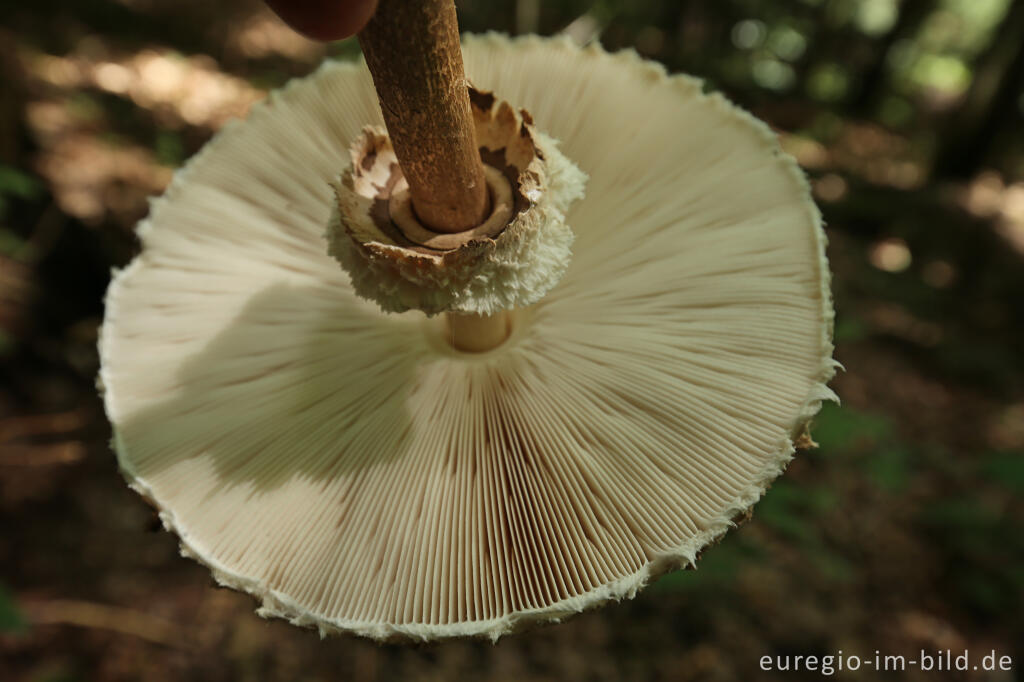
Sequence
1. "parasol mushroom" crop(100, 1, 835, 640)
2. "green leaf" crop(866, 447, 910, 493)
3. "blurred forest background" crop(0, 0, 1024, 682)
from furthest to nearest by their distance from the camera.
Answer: "green leaf" crop(866, 447, 910, 493)
"blurred forest background" crop(0, 0, 1024, 682)
"parasol mushroom" crop(100, 1, 835, 640)

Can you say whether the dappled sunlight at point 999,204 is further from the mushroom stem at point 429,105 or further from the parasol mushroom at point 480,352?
the mushroom stem at point 429,105

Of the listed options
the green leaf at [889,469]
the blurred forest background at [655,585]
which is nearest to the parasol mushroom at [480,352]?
the blurred forest background at [655,585]

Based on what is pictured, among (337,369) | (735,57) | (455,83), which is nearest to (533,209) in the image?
(455,83)

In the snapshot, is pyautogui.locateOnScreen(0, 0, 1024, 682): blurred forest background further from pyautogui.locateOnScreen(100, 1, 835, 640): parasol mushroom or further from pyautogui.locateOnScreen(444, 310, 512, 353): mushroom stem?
pyautogui.locateOnScreen(444, 310, 512, 353): mushroom stem

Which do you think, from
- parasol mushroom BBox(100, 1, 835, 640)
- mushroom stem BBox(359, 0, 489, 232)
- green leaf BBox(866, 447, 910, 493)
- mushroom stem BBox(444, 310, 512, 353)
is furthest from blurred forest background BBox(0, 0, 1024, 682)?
mushroom stem BBox(359, 0, 489, 232)

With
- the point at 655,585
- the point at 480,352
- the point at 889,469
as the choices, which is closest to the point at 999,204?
the point at 889,469

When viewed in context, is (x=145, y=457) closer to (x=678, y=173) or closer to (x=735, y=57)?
(x=678, y=173)
